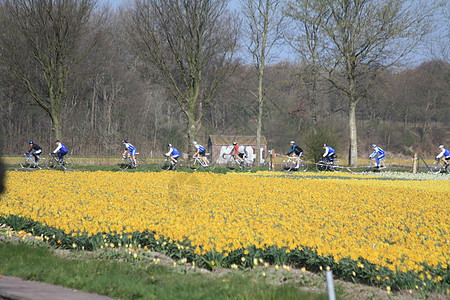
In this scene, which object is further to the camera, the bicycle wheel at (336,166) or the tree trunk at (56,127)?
the tree trunk at (56,127)

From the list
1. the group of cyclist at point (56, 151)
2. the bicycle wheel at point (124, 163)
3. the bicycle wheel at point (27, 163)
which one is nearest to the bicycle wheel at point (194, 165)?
the bicycle wheel at point (124, 163)

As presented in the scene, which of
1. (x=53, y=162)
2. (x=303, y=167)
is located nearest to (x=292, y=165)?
(x=303, y=167)

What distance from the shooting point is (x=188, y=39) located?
28.2m

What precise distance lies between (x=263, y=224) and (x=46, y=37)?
2202cm

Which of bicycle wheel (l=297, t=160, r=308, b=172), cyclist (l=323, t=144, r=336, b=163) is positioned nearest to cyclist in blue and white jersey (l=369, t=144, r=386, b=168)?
cyclist (l=323, t=144, r=336, b=163)

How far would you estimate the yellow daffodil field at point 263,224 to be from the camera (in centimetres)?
603

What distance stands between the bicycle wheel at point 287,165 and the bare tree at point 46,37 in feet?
42.3

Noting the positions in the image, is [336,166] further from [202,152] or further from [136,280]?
[136,280]

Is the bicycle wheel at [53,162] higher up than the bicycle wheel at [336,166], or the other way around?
the bicycle wheel at [336,166]

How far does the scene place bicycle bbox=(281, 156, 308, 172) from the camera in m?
23.8

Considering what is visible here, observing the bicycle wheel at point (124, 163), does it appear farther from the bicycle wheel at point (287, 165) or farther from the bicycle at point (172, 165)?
the bicycle wheel at point (287, 165)

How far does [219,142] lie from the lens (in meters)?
50.0

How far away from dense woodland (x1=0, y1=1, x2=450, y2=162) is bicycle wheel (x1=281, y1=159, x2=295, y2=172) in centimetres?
794

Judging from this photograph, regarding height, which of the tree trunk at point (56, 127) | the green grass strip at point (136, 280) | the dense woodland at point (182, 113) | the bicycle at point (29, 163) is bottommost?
the green grass strip at point (136, 280)
